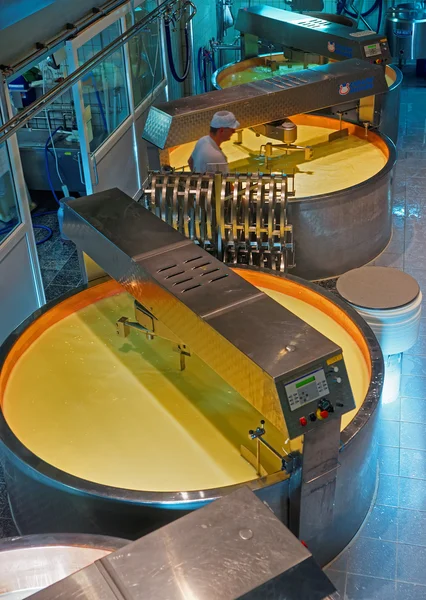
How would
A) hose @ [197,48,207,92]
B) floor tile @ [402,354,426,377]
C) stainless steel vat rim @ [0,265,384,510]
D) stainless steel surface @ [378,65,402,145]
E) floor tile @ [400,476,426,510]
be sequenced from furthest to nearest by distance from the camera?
hose @ [197,48,207,92]
stainless steel surface @ [378,65,402,145]
floor tile @ [402,354,426,377]
floor tile @ [400,476,426,510]
stainless steel vat rim @ [0,265,384,510]

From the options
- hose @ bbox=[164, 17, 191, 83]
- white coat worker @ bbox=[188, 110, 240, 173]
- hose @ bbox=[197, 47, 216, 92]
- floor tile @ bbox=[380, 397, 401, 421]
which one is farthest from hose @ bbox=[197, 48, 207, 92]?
floor tile @ bbox=[380, 397, 401, 421]

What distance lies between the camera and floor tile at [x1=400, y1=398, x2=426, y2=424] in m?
4.52

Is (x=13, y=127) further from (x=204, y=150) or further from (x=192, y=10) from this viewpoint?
(x=192, y=10)

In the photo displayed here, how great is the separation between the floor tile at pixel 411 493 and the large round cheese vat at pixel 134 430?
21cm

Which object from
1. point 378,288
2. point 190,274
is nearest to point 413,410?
point 378,288

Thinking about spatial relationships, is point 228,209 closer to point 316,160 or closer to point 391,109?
point 316,160

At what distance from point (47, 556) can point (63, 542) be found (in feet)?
0.24

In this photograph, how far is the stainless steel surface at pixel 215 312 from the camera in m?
2.83

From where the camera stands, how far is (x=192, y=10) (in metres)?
8.34

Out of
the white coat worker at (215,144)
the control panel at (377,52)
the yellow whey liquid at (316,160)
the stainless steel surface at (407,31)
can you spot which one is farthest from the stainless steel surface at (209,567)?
the stainless steel surface at (407,31)

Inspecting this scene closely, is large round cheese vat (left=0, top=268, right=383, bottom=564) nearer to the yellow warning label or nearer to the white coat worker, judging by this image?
the yellow warning label

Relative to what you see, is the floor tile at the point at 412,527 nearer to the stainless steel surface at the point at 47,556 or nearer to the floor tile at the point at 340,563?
the floor tile at the point at 340,563

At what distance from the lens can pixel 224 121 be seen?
5285mm

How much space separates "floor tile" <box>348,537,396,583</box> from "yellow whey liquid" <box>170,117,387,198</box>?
10.1 ft
